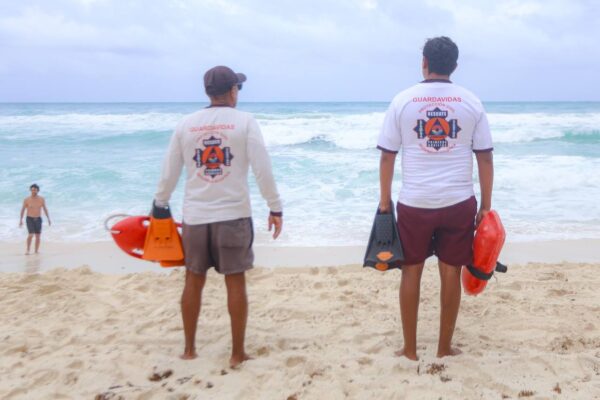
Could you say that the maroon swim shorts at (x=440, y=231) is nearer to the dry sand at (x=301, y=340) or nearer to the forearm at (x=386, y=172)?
the forearm at (x=386, y=172)

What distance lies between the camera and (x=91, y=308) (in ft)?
15.4

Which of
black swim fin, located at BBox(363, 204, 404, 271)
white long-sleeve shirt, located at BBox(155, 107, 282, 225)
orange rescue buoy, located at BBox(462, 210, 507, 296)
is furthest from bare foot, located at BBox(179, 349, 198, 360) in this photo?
orange rescue buoy, located at BBox(462, 210, 507, 296)

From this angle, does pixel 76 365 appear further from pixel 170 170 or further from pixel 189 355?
pixel 170 170

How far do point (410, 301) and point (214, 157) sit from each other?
1.47 meters

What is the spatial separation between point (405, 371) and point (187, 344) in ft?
4.59

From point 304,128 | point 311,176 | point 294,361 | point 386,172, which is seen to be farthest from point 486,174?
point 304,128

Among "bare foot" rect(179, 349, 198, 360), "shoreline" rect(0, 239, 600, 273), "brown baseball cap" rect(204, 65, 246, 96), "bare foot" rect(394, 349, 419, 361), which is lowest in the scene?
"shoreline" rect(0, 239, 600, 273)

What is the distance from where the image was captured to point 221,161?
10.6 ft

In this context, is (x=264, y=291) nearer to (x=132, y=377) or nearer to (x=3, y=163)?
(x=132, y=377)

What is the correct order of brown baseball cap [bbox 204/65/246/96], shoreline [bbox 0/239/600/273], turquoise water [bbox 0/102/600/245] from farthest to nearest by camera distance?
turquoise water [bbox 0/102/600/245] → shoreline [bbox 0/239/600/273] → brown baseball cap [bbox 204/65/246/96]

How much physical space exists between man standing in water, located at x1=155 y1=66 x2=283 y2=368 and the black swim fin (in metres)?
0.60

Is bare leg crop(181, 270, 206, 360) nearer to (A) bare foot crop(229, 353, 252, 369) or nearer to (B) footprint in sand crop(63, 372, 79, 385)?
(A) bare foot crop(229, 353, 252, 369)

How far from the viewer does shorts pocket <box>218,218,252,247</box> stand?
3.25m

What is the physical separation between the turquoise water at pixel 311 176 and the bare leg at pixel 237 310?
4598 mm
